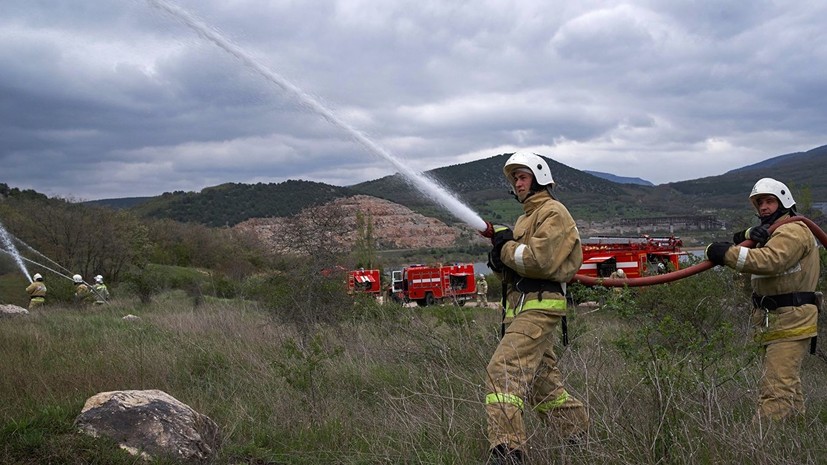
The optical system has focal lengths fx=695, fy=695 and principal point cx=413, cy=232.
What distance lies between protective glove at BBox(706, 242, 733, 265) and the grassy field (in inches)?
18.5

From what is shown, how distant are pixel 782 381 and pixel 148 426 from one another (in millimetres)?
4406

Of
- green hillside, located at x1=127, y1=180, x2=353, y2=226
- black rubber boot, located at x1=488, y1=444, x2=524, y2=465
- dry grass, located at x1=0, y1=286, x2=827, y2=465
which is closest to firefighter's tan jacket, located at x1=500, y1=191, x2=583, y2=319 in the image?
dry grass, located at x1=0, y1=286, x2=827, y2=465

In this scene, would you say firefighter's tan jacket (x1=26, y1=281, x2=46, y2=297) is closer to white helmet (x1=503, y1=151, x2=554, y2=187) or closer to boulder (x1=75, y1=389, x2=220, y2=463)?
boulder (x1=75, y1=389, x2=220, y2=463)

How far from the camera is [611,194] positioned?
62.0 meters

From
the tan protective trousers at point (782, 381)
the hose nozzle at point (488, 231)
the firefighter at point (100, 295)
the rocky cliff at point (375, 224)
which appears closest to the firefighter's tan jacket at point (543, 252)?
the hose nozzle at point (488, 231)

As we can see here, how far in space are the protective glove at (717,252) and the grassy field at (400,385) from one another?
0.47m

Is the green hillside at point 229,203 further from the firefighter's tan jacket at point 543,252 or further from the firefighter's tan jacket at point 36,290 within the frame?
the firefighter's tan jacket at point 543,252

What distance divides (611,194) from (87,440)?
2403 inches

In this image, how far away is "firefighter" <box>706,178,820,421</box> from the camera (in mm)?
4848

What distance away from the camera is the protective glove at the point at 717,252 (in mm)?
4911

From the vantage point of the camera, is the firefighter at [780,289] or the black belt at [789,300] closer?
the firefighter at [780,289]

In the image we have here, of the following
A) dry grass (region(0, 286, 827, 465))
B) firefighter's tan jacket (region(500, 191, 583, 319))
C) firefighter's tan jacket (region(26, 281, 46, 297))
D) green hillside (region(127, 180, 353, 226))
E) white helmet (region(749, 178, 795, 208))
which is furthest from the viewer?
green hillside (region(127, 180, 353, 226))

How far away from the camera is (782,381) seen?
497 cm

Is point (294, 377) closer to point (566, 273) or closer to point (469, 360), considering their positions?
point (469, 360)
